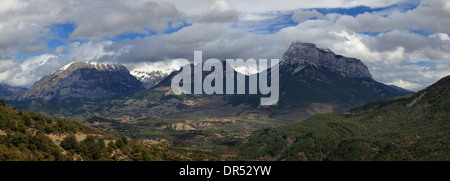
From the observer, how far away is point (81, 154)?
142875mm

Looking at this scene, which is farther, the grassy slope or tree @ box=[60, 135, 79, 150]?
tree @ box=[60, 135, 79, 150]

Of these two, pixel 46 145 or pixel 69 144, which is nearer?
pixel 46 145

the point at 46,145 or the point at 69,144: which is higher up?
the point at 46,145

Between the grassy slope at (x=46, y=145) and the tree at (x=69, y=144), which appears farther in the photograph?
the tree at (x=69, y=144)

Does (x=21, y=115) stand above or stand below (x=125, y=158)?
above
